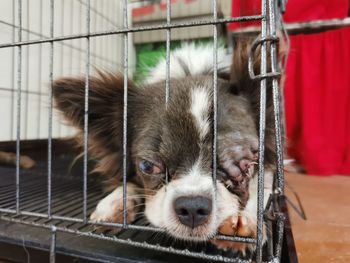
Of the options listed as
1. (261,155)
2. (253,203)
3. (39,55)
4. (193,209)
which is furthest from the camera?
(39,55)

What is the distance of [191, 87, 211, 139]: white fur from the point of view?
3.26ft

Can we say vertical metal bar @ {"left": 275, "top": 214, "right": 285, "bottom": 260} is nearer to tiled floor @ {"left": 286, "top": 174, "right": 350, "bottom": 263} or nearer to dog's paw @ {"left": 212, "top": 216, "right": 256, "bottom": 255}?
dog's paw @ {"left": 212, "top": 216, "right": 256, "bottom": 255}

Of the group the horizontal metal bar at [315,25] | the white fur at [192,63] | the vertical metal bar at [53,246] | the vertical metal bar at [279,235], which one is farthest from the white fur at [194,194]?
the horizontal metal bar at [315,25]

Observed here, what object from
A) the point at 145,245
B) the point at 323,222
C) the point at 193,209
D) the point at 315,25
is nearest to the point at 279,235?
the point at 193,209

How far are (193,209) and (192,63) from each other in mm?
872

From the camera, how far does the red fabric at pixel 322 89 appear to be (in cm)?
248

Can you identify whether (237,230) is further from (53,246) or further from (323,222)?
(323,222)

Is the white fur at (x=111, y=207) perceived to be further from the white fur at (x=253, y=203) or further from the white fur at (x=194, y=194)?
the white fur at (x=253, y=203)

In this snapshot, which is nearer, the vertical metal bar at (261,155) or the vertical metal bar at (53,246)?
the vertical metal bar at (261,155)

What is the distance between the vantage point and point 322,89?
8.40 feet

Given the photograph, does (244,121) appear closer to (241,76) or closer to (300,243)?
(241,76)

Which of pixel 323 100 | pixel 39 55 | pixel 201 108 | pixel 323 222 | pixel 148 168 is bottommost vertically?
pixel 323 222

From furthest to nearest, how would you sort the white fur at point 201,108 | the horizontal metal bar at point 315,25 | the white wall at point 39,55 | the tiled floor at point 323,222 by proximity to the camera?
the horizontal metal bar at point 315,25 → the white wall at point 39,55 → the tiled floor at point 323,222 → the white fur at point 201,108

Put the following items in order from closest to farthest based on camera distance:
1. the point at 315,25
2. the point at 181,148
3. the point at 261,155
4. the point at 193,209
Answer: the point at 261,155 → the point at 193,209 → the point at 181,148 → the point at 315,25
